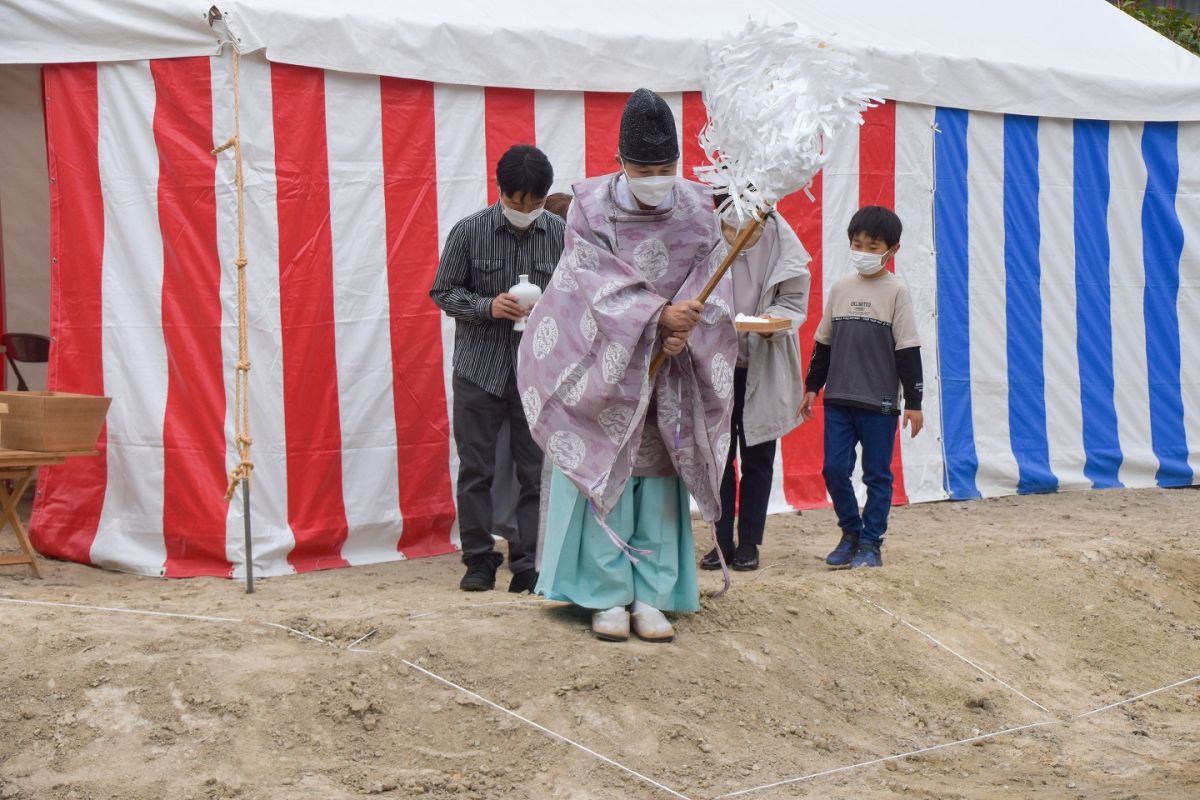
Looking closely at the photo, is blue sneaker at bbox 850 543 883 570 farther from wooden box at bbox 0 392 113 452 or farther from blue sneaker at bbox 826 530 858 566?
wooden box at bbox 0 392 113 452

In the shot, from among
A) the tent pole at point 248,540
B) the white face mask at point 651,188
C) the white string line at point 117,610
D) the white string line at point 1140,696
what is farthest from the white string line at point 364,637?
the white string line at point 1140,696

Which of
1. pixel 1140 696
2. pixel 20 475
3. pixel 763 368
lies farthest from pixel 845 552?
pixel 20 475

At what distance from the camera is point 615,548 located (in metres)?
3.90

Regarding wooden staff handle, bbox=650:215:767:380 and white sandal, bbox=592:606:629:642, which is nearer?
wooden staff handle, bbox=650:215:767:380

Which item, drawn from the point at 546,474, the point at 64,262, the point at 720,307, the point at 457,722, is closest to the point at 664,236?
the point at 720,307

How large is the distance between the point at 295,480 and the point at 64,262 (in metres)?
1.23

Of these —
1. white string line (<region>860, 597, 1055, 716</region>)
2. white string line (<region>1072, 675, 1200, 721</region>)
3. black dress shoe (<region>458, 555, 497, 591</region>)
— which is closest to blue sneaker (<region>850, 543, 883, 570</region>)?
white string line (<region>860, 597, 1055, 716</region>)

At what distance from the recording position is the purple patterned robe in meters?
3.76

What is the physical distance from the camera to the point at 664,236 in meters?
3.84

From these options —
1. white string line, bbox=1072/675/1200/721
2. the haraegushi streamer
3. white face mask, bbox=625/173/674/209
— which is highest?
the haraegushi streamer

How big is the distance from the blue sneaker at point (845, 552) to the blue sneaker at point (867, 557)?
59 mm

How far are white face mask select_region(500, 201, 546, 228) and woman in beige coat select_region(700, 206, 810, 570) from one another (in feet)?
2.32

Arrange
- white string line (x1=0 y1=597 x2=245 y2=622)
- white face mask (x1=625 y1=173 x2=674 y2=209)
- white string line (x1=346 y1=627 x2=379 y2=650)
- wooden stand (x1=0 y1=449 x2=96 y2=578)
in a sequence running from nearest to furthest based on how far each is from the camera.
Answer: white face mask (x1=625 y1=173 x2=674 y2=209), white string line (x1=346 y1=627 x2=379 y2=650), white string line (x1=0 y1=597 x2=245 y2=622), wooden stand (x1=0 y1=449 x2=96 y2=578)

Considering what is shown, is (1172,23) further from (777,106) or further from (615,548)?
(615,548)
